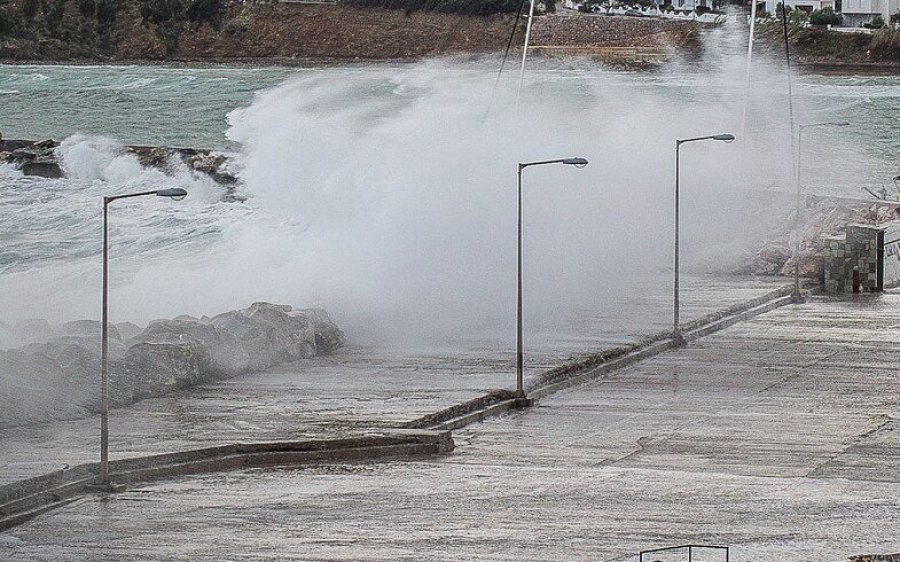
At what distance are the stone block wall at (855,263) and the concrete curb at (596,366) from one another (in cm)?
188

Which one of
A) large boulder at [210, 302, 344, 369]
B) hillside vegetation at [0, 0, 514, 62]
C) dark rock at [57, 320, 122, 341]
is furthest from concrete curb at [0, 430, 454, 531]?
hillside vegetation at [0, 0, 514, 62]

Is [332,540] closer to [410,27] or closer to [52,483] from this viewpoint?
[52,483]

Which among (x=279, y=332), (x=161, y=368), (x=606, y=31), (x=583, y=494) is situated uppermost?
(x=606, y=31)

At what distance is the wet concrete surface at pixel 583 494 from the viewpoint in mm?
26047

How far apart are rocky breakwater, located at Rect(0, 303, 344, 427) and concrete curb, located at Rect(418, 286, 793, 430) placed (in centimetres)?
556

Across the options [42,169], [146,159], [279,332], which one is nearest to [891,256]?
[279,332]

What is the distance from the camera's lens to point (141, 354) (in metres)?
39.3

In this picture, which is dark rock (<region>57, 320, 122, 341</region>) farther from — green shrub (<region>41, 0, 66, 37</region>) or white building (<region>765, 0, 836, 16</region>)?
white building (<region>765, 0, 836, 16</region>)

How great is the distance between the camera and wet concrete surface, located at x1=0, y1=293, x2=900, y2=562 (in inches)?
1025

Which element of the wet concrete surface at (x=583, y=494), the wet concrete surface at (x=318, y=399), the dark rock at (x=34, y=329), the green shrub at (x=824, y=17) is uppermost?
the green shrub at (x=824, y=17)

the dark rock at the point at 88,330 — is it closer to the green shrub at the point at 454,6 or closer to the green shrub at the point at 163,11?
the green shrub at the point at 454,6

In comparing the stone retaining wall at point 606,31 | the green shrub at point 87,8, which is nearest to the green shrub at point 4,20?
the green shrub at point 87,8

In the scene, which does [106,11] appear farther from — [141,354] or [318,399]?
[318,399]

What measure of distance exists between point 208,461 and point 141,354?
7.68 metres
